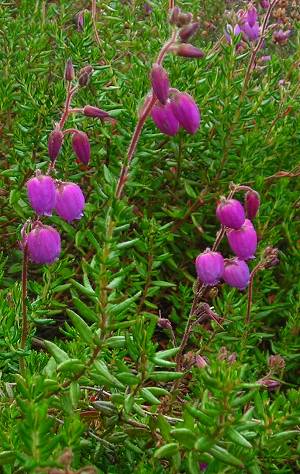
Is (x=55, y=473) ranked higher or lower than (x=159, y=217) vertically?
higher

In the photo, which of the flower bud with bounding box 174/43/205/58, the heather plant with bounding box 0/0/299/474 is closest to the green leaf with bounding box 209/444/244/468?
the heather plant with bounding box 0/0/299/474

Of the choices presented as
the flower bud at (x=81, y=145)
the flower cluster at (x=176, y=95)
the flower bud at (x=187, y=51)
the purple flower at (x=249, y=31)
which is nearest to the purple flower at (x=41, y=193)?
the flower bud at (x=81, y=145)

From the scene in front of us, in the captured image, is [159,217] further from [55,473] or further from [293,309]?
[55,473]

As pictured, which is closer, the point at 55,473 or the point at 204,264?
the point at 55,473

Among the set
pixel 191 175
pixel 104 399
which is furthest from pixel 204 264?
pixel 191 175

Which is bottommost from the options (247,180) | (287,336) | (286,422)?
(287,336)

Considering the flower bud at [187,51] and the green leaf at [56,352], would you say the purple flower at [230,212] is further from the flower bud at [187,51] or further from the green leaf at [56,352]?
the green leaf at [56,352]

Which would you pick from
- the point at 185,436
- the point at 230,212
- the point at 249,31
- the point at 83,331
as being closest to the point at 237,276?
the point at 230,212

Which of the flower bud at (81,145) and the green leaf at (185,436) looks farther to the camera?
the flower bud at (81,145)
